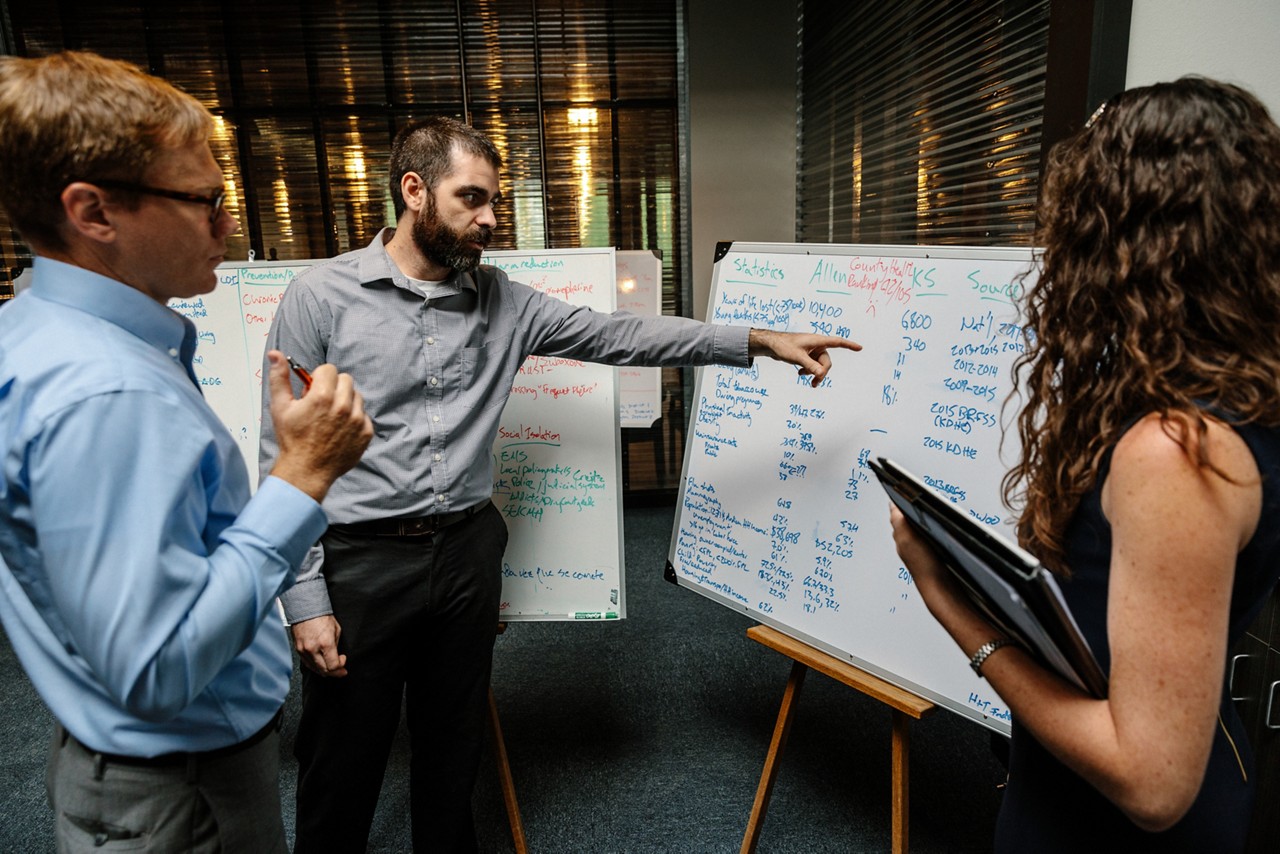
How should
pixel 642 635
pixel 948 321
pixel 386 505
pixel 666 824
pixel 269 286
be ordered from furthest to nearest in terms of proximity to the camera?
1. pixel 642 635
2. pixel 269 286
3. pixel 666 824
4. pixel 386 505
5. pixel 948 321

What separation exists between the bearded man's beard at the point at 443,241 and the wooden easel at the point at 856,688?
1.03m

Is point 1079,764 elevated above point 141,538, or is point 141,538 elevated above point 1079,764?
point 141,538

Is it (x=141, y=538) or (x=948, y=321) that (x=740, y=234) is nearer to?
(x=948, y=321)

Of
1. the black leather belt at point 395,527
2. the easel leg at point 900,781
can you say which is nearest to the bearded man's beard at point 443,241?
the black leather belt at point 395,527

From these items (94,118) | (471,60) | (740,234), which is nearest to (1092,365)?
(94,118)

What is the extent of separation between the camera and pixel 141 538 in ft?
2.31

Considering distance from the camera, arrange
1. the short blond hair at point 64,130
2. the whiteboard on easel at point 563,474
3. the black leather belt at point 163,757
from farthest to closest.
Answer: the whiteboard on easel at point 563,474 < the black leather belt at point 163,757 < the short blond hair at point 64,130

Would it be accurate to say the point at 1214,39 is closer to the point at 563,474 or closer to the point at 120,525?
the point at 563,474

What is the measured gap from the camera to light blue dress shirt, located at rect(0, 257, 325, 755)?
0.70 m

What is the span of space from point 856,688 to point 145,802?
122 centimetres

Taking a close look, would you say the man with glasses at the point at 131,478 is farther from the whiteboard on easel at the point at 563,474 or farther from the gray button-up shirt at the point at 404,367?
the whiteboard on easel at the point at 563,474

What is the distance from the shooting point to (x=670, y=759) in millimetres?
2211

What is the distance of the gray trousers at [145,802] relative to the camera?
0.86 metres

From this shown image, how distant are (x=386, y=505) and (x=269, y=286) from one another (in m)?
0.97
